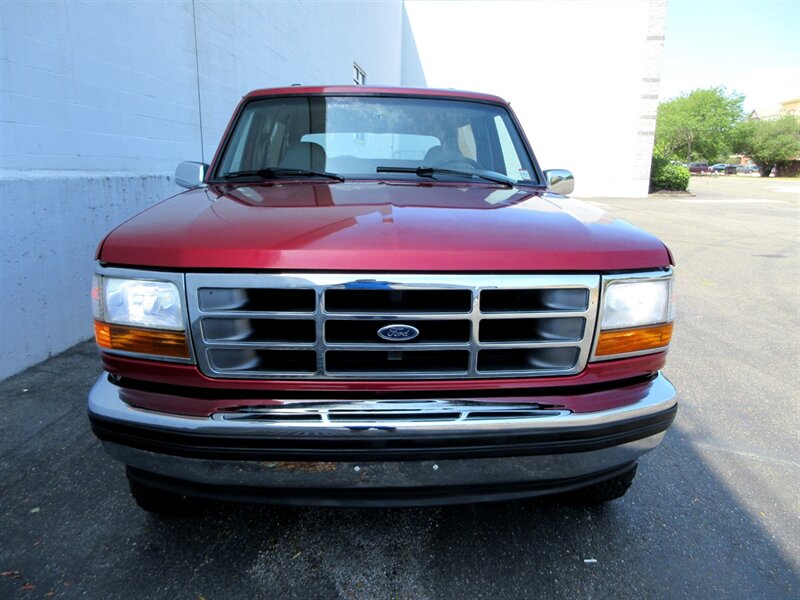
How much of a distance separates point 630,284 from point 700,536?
4.09 ft

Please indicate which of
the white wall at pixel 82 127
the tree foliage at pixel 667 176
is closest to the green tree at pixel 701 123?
the tree foliage at pixel 667 176

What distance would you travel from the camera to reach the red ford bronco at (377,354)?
1.59 m

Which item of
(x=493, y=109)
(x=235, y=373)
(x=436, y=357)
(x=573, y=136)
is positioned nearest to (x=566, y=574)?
(x=436, y=357)

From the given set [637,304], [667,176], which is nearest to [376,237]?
[637,304]

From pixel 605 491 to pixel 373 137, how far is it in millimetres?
2060

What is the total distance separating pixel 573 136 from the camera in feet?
69.2

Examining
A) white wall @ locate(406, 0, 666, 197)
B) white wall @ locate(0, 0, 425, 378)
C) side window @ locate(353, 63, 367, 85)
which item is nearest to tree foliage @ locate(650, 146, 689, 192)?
white wall @ locate(406, 0, 666, 197)

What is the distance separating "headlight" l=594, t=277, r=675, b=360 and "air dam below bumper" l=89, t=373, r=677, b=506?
0.20 metres

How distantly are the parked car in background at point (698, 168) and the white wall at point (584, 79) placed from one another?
46.9 m

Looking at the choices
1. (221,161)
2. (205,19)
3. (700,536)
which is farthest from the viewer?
(205,19)

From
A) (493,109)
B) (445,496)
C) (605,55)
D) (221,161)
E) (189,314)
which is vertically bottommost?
(445,496)

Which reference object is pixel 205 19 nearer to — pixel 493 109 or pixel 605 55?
pixel 493 109

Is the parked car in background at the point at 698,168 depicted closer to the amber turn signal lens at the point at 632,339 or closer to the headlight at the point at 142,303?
the amber turn signal lens at the point at 632,339

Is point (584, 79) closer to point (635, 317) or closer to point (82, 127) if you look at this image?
point (82, 127)
